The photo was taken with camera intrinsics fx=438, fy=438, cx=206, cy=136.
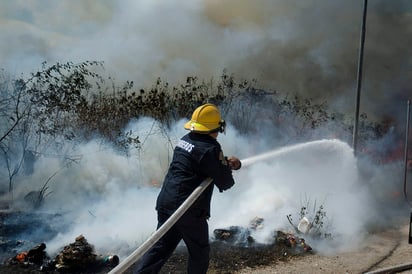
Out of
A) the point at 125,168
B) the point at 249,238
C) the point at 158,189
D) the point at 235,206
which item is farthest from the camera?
the point at 125,168

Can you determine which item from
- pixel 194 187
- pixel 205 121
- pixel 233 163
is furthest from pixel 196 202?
pixel 205 121

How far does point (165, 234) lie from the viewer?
10.6 feet

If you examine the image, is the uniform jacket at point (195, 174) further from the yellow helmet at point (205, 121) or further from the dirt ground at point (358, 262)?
the dirt ground at point (358, 262)

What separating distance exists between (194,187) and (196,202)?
4.3 inches

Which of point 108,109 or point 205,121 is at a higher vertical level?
point 108,109

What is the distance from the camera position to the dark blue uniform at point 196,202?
314cm

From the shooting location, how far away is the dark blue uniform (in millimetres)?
3137

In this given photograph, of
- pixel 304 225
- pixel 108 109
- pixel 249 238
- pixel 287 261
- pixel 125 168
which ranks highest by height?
pixel 108 109

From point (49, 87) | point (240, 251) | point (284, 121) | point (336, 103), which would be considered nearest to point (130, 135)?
point (49, 87)

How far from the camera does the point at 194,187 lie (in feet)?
10.4

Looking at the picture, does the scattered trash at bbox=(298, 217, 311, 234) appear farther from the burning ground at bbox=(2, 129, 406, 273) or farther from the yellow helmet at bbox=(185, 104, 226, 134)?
the yellow helmet at bbox=(185, 104, 226, 134)

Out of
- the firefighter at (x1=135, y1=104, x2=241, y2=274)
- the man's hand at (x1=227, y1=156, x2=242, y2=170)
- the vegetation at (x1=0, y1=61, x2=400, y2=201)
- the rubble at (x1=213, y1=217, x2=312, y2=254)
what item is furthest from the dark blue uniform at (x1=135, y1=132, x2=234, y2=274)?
the vegetation at (x1=0, y1=61, x2=400, y2=201)

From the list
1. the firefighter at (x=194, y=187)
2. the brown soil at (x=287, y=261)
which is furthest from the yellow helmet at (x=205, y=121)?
the brown soil at (x=287, y=261)

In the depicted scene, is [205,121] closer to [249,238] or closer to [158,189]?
[249,238]
